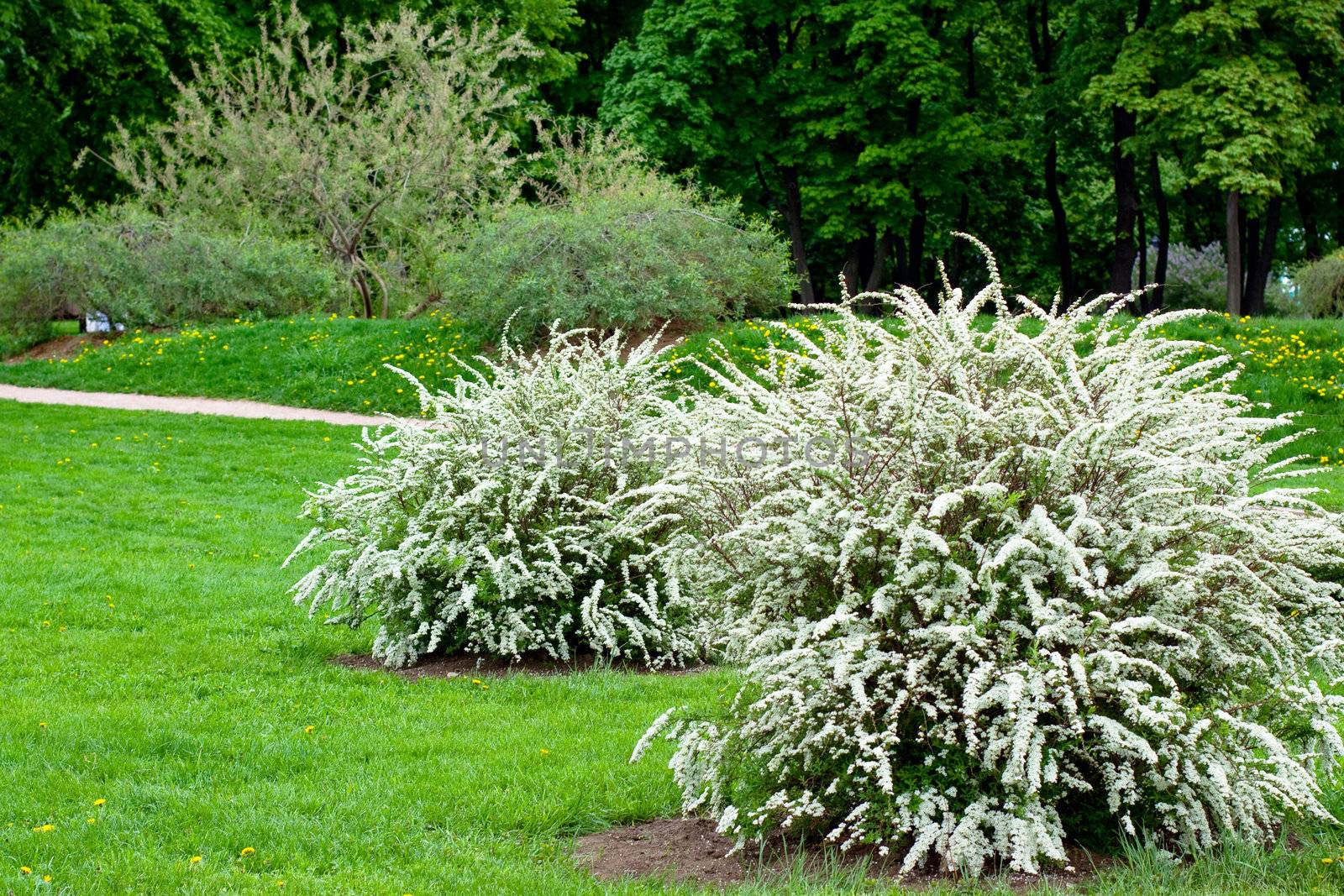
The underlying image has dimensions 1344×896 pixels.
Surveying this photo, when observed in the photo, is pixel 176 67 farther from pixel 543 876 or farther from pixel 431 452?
pixel 543 876

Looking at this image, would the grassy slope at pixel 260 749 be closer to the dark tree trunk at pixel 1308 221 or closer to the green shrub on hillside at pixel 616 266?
the green shrub on hillside at pixel 616 266

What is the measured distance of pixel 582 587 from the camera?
6.88 metres

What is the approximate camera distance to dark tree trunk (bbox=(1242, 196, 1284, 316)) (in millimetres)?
24422

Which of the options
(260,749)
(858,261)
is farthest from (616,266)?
(858,261)

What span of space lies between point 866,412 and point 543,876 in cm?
180

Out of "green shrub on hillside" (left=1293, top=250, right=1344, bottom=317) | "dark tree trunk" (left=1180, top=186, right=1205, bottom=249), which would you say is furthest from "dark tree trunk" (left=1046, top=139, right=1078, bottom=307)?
"green shrub on hillside" (left=1293, top=250, right=1344, bottom=317)

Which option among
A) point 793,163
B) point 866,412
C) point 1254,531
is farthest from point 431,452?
point 793,163

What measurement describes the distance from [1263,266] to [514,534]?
22.1 meters

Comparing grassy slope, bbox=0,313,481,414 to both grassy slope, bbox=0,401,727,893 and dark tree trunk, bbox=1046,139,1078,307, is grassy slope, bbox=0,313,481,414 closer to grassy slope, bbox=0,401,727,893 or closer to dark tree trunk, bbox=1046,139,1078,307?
grassy slope, bbox=0,401,727,893

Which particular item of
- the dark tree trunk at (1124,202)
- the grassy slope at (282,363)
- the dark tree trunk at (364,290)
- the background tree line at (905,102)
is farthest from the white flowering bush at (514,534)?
the dark tree trunk at (1124,202)

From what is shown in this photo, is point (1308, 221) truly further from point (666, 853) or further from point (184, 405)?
point (666, 853)

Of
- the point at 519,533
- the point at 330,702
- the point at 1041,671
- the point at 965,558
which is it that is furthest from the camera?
the point at 519,533

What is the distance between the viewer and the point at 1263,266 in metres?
24.7

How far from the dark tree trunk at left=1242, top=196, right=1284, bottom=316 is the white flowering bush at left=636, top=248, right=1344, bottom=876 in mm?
22121
